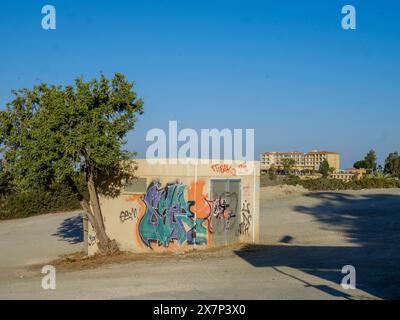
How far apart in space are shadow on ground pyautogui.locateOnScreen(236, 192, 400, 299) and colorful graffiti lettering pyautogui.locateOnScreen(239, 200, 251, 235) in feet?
4.07

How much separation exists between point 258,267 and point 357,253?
3713mm

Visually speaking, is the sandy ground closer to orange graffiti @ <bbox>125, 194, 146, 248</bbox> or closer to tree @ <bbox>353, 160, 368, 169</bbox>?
orange graffiti @ <bbox>125, 194, 146, 248</bbox>

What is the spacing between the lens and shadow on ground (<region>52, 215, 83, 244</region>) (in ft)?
86.0

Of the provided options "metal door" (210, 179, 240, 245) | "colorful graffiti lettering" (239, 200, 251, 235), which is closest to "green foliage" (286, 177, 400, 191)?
"colorful graffiti lettering" (239, 200, 251, 235)

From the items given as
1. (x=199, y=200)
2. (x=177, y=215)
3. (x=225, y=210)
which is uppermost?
(x=199, y=200)

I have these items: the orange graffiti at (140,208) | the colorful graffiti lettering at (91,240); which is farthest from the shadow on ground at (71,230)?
the orange graffiti at (140,208)

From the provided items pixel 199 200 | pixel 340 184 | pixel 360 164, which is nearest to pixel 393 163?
pixel 360 164

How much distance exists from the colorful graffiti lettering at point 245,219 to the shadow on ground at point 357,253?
124cm

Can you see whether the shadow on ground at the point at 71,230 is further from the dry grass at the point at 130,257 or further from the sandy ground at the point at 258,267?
the dry grass at the point at 130,257

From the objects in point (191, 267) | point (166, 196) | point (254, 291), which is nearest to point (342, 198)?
point (166, 196)

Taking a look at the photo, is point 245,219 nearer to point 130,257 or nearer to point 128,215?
point 128,215

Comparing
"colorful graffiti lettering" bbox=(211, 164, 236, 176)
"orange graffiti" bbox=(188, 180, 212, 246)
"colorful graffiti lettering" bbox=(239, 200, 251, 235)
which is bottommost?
"colorful graffiti lettering" bbox=(239, 200, 251, 235)

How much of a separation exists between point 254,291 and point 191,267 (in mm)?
4204

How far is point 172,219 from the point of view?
1850 centimetres
